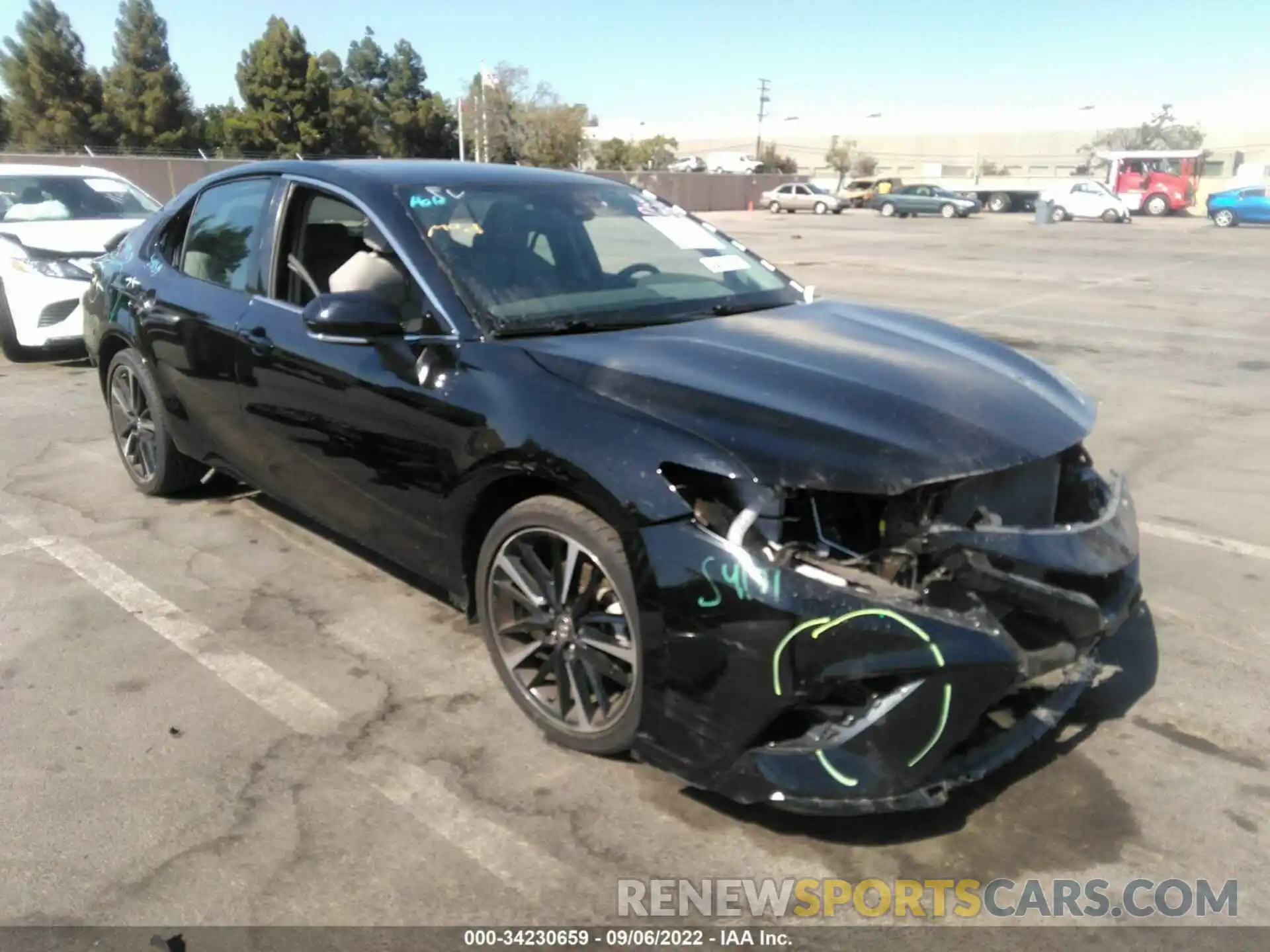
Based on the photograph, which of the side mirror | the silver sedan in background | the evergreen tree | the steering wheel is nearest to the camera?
the side mirror

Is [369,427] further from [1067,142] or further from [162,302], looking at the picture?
[1067,142]

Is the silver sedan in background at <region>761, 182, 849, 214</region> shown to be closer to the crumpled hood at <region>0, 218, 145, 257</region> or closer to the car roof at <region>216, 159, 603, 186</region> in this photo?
the crumpled hood at <region>0, 218, 145, 257</region>

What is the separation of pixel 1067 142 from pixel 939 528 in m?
103

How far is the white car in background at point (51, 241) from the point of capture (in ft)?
26.9

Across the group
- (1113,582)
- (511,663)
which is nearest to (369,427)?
(511,663)

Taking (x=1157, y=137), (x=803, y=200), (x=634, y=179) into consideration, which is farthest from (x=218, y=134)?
(x=1157, y=137)

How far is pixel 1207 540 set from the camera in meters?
4.82

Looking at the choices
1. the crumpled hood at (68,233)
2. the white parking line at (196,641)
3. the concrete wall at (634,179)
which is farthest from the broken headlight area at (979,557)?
the concrete wall at (634,179)

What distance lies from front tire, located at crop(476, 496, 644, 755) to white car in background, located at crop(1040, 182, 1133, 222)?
41001mm

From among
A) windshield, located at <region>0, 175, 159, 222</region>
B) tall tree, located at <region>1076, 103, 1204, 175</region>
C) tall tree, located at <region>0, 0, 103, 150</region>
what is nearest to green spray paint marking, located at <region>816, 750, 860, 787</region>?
windshield, located at <region>0, 175, 159, 222</region>

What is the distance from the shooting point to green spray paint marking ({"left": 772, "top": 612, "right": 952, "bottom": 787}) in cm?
236

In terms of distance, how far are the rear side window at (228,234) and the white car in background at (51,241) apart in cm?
399

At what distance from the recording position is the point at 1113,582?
113 inches

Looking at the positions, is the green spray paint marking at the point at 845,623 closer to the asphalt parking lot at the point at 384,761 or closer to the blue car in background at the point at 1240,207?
the asphalt parking lot at the point at 384,761
